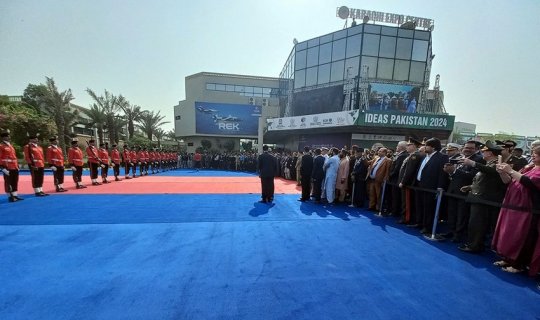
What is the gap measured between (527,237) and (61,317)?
567 cm

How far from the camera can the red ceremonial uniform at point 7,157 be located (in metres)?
6.62

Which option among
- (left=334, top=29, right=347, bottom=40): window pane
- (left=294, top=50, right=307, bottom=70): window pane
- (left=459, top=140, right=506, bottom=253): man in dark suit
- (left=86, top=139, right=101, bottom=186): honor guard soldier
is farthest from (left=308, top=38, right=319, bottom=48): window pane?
(left=459, top=140, right=506, bottom=253): man in dark suit

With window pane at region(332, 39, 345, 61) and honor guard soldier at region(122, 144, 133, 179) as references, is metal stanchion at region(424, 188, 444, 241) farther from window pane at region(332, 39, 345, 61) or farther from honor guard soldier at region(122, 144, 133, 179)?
window pane at region(332, 39, 345, 61)

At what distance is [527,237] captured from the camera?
3.25 metres

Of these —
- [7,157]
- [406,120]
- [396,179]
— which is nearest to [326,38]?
[406,120]

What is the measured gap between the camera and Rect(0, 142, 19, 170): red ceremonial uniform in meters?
6.62

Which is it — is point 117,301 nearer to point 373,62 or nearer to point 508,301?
point 508,301

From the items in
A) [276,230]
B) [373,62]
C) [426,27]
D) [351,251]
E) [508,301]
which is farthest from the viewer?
[426,27]

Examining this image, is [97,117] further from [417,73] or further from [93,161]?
[417,73]

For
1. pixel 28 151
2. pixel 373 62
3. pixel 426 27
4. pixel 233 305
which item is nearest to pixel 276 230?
pixel 233 305

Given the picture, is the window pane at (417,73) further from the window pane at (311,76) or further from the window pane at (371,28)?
the window pane at (311,76)

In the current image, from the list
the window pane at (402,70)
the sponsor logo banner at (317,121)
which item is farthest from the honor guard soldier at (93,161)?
the window pane at (402,70)

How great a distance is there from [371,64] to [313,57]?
18.9 feet

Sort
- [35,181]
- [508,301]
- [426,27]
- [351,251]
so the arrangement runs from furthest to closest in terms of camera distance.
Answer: [426,27] < [35,181] < [351,251] < [508,301]
